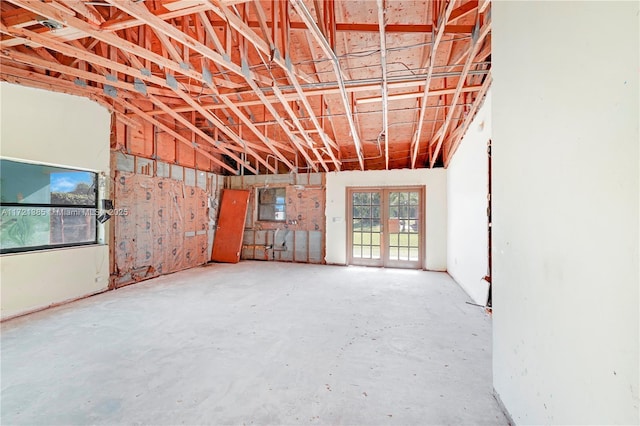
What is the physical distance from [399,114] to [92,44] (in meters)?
5.00

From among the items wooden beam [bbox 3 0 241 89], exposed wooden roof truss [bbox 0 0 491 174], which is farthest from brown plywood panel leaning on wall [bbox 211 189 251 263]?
wooden beam [bbox 3 0 241 89]

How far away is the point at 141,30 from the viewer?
10.8ft

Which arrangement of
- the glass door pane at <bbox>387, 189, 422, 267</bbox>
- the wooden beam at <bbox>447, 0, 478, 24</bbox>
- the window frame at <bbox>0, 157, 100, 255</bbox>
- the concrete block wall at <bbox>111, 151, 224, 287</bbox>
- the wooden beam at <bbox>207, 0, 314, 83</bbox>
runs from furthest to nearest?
the glass door pane at <bbox>387, 189, 422, 267</bbox> < the concrete block wall at <bbox>111, 151, 224, 287</bbox> < the window frame at <bbox>0, 157, 100, 255</bbox> < the wooden beam at <bbox>447, 0, 478, 24</bbox> < the wooden beam at <bbox>207, 0, 314, 83</bbox>

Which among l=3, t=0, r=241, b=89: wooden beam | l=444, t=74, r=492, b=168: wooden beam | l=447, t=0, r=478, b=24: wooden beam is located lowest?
l=444, t=74, r=492, b=168: wooden beam

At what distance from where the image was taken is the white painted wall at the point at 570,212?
87 cm

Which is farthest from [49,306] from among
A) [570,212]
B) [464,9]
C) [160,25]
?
[464,9]

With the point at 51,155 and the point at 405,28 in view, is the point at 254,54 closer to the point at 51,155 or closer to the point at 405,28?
the point at 405,28

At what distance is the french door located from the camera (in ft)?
21.4

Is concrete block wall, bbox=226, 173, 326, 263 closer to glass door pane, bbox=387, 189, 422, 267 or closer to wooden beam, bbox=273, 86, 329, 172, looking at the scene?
wooden beam, bbox=273, 86, 329, 172

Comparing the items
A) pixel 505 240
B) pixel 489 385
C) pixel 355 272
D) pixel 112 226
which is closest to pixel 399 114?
pixel 355 272

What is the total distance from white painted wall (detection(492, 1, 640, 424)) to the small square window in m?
6.27

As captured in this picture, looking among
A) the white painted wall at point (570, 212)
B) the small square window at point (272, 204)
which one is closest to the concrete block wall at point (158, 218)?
the small square window at point (272, 204)

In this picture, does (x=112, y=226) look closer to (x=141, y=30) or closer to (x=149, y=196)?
(x=149, y=196)

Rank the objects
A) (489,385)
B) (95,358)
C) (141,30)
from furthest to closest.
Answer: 1. (141,30)
2. (95,358)
3. (489,385)
